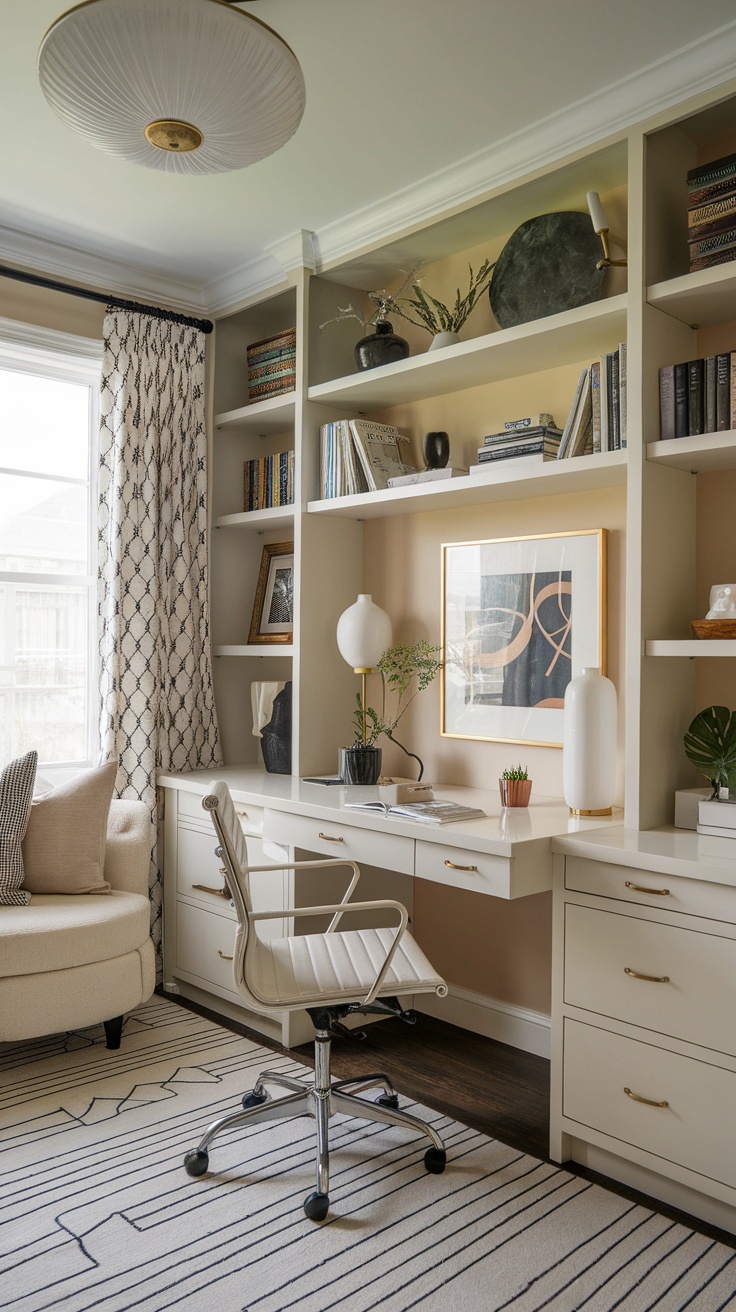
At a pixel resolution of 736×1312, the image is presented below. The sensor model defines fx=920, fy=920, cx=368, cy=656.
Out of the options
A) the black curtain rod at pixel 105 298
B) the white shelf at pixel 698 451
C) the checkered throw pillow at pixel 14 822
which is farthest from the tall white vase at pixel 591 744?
the black curtain rod at pixel 105 298

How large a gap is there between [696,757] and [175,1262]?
1.65 metres

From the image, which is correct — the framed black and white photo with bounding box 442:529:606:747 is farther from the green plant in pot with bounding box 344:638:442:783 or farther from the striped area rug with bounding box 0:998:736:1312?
the striped area rug with bounding box 0:998:736:1312

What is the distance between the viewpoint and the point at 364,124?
254cm

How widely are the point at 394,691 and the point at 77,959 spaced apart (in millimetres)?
1401

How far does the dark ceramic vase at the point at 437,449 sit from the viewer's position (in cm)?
304

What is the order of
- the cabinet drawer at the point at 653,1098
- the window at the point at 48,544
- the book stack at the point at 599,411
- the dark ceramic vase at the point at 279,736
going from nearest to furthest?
the cabinet drawer at the point at 653,1098
the book stack at the point at 599,411
the window at the point at 48,544
the dark ceramic vase at the point at 279,736

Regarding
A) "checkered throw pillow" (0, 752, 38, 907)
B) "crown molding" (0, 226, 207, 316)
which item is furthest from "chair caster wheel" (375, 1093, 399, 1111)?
"crown molding" (0, 226, 207, 316)

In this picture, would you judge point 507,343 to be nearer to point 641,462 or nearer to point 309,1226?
point 641,462

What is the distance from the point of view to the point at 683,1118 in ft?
6.56

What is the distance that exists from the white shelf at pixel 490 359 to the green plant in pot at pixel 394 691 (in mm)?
887

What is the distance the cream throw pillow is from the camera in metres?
2.98

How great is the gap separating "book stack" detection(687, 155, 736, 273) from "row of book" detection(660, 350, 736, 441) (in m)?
0.24

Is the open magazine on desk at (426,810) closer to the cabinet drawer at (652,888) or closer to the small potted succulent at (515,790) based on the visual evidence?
the small potted succulent at (515,790)

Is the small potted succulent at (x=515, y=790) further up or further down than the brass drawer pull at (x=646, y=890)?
further up
